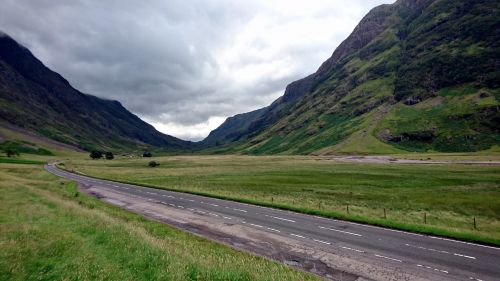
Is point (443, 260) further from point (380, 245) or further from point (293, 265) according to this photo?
point (293, 265)

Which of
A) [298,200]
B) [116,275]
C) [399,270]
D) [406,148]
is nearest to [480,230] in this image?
[399,270]

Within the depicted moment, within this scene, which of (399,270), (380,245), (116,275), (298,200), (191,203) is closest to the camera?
(116,275)

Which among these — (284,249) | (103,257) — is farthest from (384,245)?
(103,257)

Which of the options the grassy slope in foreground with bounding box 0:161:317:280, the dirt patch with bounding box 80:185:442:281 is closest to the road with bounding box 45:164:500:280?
the dirt patch with bounding box 80:185:442:281

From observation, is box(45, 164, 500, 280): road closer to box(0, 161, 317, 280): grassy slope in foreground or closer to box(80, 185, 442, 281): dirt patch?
box(80, 185, 442, 281): dirt patch

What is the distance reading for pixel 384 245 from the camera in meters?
21.6

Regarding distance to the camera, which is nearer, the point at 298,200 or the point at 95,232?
the point at 95,232

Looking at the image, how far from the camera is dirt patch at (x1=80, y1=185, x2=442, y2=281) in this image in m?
16.7

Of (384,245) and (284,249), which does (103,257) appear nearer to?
(284,249)

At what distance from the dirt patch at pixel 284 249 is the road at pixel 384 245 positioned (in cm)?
68

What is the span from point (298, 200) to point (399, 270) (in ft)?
85.6

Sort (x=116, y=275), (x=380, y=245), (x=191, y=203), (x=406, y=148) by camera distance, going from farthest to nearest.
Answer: (x=406, y=148), (x=191, y=203), (x=380, y=245), (x=116, y=275)

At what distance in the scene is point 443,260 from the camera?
18547mm

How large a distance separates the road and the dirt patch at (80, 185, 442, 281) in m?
0.68
